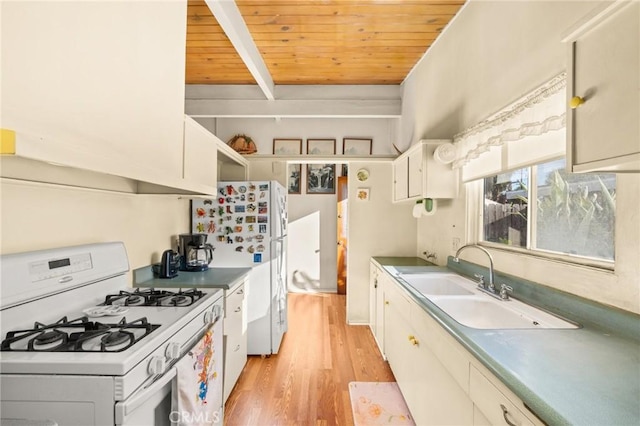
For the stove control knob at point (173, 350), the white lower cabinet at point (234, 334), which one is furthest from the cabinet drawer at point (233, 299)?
the stove control knob at point (173, 350)

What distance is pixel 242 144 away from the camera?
379 cm

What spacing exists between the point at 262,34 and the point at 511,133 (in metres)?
2.01

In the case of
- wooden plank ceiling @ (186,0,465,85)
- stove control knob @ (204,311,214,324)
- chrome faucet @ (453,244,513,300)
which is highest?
wooden plank ceiling @ (186,0,465,85)

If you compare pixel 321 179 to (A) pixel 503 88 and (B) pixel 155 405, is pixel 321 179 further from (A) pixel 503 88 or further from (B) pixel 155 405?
(B) pixel 155 405

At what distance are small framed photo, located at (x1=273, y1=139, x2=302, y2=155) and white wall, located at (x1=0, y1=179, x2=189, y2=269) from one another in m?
1.95

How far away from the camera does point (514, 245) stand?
1755 millimetres

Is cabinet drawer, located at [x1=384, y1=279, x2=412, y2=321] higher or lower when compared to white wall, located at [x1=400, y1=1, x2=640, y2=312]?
lower

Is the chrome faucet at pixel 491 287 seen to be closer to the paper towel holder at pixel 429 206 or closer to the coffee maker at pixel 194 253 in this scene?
the paper towel holder at pixel 429 206

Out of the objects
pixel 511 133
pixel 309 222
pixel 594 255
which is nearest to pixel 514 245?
pixel 594 255

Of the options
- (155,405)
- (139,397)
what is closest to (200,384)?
(155,405)

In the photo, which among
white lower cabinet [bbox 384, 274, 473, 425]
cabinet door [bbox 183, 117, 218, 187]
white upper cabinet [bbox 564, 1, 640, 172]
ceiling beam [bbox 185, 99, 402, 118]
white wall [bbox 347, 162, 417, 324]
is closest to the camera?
white upper cabinet [bbox 564, 1, 640, 172]

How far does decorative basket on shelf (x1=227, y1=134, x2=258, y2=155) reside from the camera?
3.77 metres

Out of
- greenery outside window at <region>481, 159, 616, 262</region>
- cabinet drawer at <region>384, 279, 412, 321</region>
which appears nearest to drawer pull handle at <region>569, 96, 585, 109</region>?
greenery outside window at <region>481, 159, 616, 262</region>

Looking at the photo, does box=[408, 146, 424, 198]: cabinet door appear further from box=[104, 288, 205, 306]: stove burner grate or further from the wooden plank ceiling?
box=[104, 288, 205, 306]: stove burner grate
